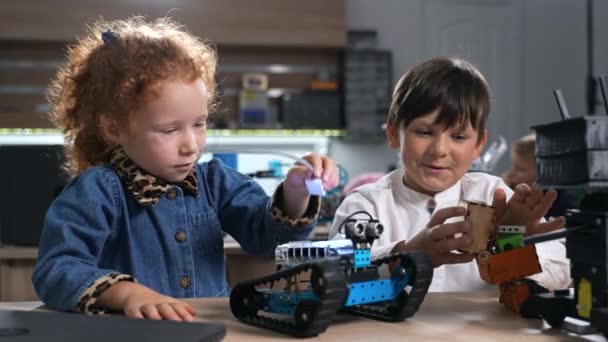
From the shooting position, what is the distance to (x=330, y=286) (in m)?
0.65

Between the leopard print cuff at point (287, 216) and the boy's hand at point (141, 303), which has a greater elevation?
the leopard print cuff at point (287, 216)

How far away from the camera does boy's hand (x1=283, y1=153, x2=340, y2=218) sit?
0.85m

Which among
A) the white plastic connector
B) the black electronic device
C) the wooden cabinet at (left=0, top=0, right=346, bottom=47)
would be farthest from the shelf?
the white plastic connector

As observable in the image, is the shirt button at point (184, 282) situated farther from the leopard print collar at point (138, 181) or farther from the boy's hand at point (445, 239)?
the boy's hand at point (445, 239)

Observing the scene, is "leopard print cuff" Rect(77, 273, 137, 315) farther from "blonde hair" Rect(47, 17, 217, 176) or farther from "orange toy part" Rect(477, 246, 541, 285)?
"orange toy part" Rect(477, 246, 541, 285)

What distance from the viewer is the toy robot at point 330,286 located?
0.66 meters

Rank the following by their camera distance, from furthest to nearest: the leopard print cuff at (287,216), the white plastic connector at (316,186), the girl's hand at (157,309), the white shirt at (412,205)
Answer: the white shirt at (412,205)
the leopard print cuff at (287,216)
the white plastic connector at (316,186)
the girl's hand at (157,309)

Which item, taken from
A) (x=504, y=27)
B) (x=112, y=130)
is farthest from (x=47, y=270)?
(x=504, y=27)

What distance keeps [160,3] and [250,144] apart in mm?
959

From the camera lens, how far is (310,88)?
13.5 ft

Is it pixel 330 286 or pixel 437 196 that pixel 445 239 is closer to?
pixel 330 286

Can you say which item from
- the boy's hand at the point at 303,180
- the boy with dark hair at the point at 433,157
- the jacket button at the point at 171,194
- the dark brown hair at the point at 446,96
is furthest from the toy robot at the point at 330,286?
the dark brown hair at the point at 446,96

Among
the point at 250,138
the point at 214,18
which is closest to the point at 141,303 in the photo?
the point at 214,18

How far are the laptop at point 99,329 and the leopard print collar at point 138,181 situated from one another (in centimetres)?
33
